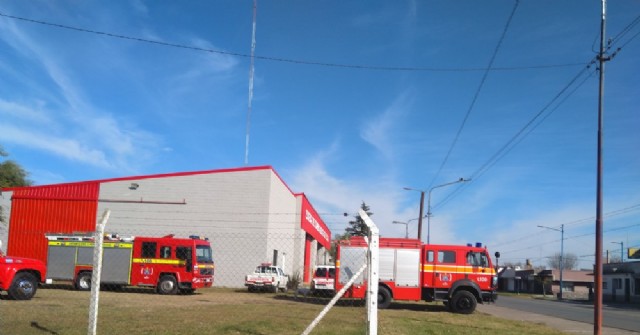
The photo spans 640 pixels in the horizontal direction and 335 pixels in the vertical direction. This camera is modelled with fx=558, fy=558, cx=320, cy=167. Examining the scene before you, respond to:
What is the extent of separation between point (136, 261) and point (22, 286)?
863 cm

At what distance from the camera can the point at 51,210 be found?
35.2 meters

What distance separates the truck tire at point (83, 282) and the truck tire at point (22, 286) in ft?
28.1

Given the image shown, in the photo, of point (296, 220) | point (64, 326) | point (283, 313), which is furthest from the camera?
point (296, 220)

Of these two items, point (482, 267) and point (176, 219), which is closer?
point (482, 267)

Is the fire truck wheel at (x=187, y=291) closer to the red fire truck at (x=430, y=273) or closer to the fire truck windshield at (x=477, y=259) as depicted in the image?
the red fire truck at (x=430, y=273)

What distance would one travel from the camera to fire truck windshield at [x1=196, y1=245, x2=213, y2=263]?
82.9 ft

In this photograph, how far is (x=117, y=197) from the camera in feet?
118

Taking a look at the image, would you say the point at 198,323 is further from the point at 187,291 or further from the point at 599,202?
the point at 187,291

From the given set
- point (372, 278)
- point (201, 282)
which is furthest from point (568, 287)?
point (372, 278)

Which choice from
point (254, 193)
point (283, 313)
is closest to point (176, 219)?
point (254, 193)

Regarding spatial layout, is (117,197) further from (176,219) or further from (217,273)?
(217,273)

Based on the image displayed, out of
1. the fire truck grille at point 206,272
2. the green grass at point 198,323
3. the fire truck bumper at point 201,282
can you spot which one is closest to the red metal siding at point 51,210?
the fire truck grille at point 206,272

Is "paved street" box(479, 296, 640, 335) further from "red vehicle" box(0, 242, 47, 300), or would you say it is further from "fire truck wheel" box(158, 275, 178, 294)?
"red vehicle" box(0, 242, 47, 300)

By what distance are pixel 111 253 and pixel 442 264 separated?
14.8m
